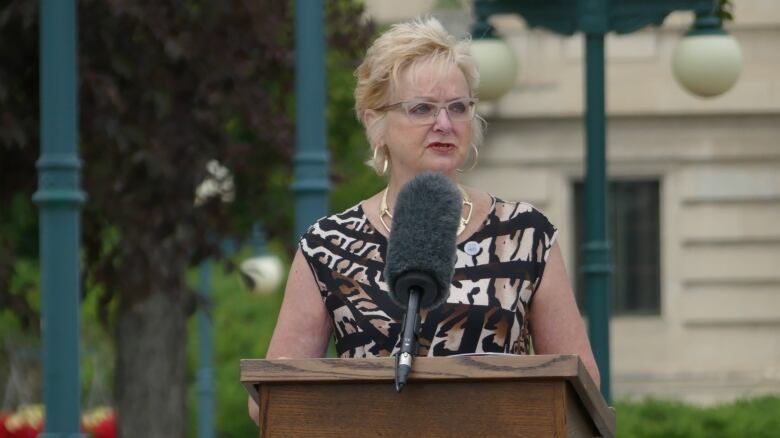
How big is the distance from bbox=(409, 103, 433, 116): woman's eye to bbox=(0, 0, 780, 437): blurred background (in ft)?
25.6

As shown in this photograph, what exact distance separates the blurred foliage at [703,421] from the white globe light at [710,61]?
7.82ft

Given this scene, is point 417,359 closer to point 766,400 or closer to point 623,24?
point 623,24

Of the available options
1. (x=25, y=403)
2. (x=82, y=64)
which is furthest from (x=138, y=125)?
(x=25, y=403)

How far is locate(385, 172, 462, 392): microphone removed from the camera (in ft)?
13.5

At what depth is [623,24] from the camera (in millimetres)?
12930

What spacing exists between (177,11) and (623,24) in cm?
298

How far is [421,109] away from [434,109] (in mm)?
29

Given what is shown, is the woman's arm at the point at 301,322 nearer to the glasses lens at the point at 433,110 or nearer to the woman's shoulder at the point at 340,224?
the woman's shoulder at the point at 340,224

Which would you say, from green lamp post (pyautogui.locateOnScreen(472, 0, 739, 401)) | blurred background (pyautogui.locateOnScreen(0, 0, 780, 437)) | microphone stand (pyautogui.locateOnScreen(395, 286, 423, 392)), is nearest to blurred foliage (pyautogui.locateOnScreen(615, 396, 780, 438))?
blurred background (pyautogui.locateOnScreen(0, 0, 780, 437))

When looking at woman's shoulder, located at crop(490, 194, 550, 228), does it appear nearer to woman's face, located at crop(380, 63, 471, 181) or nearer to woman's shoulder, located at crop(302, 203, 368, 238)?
woman's face, located at crop(380, 63, 471, 181)

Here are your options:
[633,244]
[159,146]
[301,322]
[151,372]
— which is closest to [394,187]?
[301,322]

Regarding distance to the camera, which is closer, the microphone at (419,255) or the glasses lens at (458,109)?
the microphone at (419,255)

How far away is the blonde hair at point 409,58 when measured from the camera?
481 cm

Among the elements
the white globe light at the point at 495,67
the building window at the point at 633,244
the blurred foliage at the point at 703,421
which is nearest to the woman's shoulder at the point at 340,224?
the white globe light at the point at 495,67
